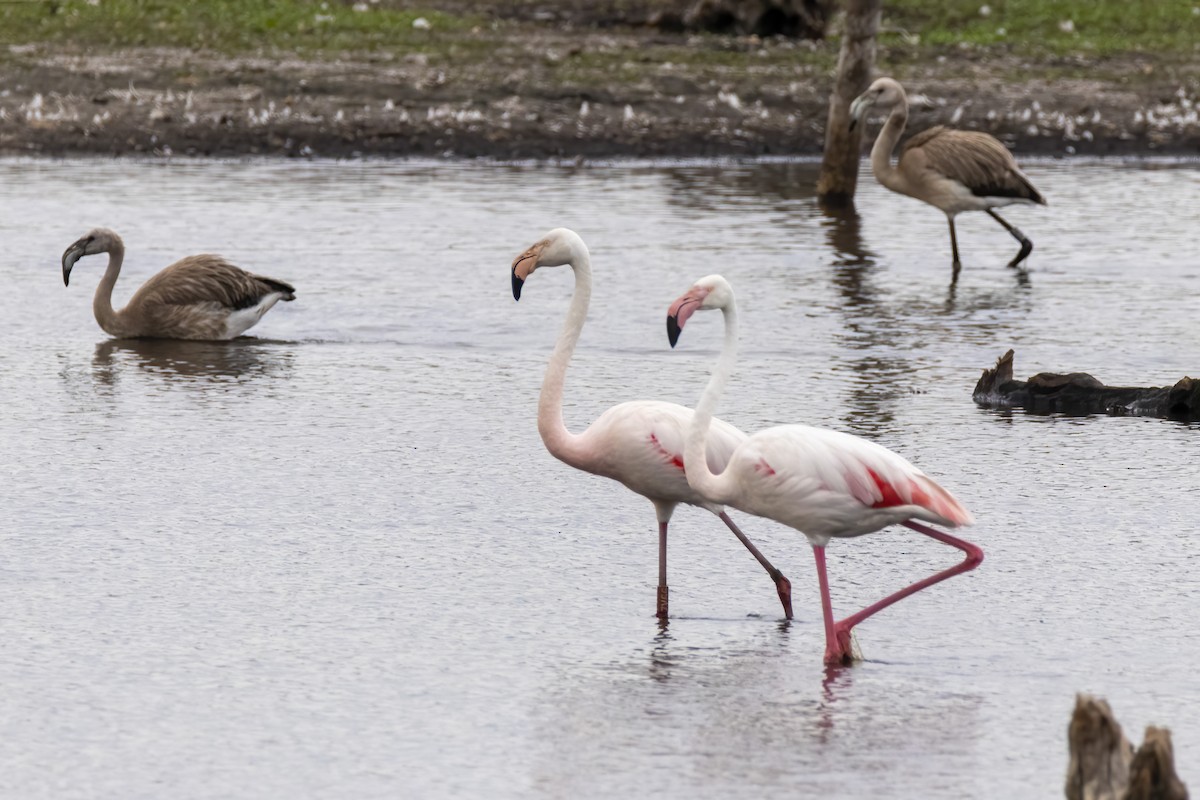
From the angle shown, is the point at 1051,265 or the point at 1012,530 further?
the point at 1051,265

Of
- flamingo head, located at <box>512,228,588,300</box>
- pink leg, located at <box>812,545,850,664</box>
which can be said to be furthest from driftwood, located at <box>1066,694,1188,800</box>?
flamingo head, located at <box>512,228,588,300</box>

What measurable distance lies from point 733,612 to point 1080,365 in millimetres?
5576

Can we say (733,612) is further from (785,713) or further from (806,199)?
(806,199)

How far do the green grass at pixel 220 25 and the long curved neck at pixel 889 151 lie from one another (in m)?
11.8

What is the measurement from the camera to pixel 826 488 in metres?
6.82

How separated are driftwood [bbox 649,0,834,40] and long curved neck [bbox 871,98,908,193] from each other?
12919mm

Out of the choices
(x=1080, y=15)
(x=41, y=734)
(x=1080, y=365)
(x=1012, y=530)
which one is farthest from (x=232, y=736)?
(x=1080, y=15)

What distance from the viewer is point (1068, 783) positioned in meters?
4.90

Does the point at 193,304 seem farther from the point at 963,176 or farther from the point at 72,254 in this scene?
the point at 963,176

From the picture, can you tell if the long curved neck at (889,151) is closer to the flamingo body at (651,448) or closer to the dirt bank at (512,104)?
the dirt bank at (512,104)

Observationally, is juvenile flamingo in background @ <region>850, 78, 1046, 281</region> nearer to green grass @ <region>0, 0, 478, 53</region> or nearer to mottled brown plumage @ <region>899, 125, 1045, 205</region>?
mottled brown plumage @ <region>899, 125, 1045, 205</region>

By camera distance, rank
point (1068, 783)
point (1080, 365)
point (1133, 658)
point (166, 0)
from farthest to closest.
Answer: point (166, 0), point (1080, 365), point (1133, 658), point (1068, 783)

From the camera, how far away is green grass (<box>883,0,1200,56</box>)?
30.7 meters

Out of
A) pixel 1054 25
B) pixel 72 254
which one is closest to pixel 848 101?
pixel 72 254
